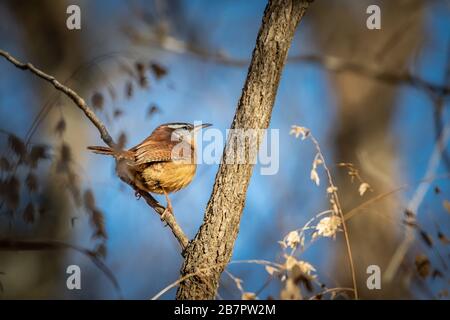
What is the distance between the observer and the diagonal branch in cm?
336

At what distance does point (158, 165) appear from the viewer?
4.45m

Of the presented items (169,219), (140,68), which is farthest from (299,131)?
(140,68)

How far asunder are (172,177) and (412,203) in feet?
7.20

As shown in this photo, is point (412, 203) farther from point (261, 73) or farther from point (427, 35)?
point (427, 35)

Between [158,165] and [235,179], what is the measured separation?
1.45m

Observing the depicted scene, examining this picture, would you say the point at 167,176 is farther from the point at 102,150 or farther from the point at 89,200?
the point at 89,200

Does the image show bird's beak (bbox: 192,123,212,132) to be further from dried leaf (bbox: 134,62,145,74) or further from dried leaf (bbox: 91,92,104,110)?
dried leaf (bbox: 91,92,104,110)

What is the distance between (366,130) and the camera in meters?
7.86

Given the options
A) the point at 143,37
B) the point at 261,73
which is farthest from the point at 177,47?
the point at 261,73

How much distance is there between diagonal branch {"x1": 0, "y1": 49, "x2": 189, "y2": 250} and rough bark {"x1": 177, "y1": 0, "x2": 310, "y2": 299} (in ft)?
0.79

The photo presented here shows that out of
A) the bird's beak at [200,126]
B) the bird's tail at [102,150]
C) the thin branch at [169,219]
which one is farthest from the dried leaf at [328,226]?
the bird's beak at [200,126]

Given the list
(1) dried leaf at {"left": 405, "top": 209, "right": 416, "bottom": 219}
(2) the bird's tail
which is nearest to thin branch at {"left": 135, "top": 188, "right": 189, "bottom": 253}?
(2) the bird's tail

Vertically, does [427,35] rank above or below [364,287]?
above
